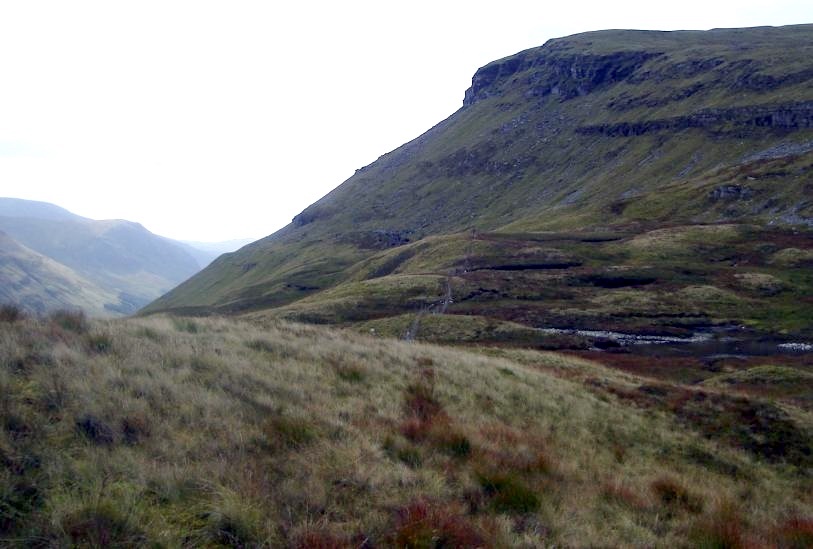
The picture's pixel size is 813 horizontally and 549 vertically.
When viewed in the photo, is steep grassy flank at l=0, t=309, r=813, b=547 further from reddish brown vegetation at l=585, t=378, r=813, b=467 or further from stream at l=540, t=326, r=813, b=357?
stream at l=540, t=326, r=813, b=357

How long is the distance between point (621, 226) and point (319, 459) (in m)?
105

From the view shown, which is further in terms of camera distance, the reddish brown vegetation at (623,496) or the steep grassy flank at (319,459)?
the reddish brown vegetation at (623,496)

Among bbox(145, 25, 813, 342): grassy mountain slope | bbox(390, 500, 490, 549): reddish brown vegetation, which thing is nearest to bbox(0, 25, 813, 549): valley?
bbox(390, 500, 490, 549): reddish brown vegetation

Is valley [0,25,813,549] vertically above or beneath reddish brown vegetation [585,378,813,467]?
above

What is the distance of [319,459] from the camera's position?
8.80 metres

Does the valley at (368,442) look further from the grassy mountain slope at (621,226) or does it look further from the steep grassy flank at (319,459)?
the grassy mountain slope at (621,226)

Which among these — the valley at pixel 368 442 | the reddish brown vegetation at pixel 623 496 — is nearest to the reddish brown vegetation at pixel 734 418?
the valley at pixel 368 442

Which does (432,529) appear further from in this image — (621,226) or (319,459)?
(621,226)

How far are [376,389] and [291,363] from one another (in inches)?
87.9

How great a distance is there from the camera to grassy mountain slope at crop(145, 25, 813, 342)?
6744 centimetres

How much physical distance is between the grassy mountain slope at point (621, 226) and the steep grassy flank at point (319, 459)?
45.1m

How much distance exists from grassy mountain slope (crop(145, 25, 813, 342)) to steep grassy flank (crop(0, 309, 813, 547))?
148 feet

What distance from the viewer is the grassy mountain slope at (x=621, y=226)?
67.4 metres

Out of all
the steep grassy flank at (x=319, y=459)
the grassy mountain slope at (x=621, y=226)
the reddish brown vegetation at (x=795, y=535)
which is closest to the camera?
the steep grassy flank at (x=319, y=459)
